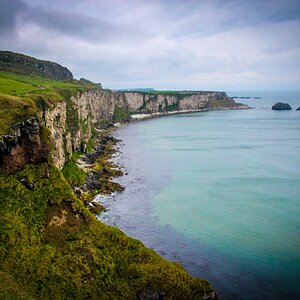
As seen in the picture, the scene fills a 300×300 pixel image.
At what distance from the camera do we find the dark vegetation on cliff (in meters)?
23.2

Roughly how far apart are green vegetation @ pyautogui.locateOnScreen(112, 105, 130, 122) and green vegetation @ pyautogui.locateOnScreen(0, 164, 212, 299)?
125379 mm

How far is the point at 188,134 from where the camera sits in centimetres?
11906

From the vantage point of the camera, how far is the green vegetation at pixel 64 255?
2305 centimetres

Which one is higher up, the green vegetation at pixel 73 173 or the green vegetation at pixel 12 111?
the green vegetation at pixel 12 111

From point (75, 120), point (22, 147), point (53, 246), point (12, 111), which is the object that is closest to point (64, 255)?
point (53, 246)

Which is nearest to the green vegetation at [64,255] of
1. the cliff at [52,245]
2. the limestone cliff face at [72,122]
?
the cliff at [52,245]

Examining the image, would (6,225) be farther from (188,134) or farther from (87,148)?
(188,134)

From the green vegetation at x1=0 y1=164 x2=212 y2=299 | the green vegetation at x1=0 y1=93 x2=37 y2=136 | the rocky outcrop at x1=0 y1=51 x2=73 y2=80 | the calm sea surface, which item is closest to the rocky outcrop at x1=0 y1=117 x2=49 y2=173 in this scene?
the green vegetation at x1=0 y1=93 x2=37 y2=136

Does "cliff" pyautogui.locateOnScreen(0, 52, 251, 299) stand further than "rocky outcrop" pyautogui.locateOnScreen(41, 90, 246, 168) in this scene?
No

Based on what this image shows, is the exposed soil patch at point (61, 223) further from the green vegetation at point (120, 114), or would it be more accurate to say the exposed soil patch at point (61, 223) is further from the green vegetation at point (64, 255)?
the green vegetation at point (120, 114)

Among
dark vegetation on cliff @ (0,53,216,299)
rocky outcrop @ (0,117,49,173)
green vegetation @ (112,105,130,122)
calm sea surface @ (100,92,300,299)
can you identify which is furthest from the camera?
green vegetation @ (112,105,130,122)

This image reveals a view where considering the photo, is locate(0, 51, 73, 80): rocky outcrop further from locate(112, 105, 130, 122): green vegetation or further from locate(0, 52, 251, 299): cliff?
locate(0, 52, 251, 299): cliff

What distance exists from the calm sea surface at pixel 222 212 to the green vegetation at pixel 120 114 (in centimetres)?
6887

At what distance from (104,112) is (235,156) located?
73638 millimetres
